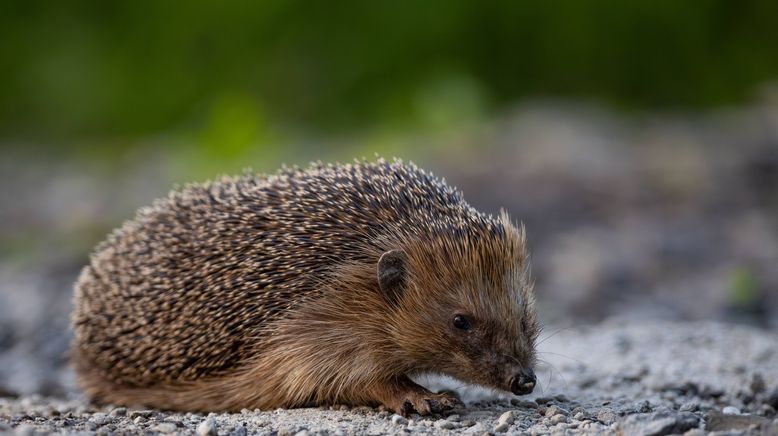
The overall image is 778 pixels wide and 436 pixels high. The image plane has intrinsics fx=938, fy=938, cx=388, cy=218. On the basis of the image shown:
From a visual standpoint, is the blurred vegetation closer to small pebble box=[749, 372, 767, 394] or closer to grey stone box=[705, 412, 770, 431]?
small pebble box=[749, 372, 767, 394]

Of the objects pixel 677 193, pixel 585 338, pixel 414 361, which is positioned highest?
pixel 677 193

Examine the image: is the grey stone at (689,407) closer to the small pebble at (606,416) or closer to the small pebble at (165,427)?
the small pebble at (606,416)

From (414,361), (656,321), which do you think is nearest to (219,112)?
(656,321)

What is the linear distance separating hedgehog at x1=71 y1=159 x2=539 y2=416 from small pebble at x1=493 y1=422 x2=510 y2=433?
0.33 meters

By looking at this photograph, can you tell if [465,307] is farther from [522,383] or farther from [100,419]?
[100,419]

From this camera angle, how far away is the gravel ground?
5.20 metres

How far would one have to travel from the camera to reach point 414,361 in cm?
602

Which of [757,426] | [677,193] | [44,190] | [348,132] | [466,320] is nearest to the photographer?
[757,426]

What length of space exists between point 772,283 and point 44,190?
12.5 metres

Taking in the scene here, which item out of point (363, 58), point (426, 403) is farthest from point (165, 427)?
point (363, 58)

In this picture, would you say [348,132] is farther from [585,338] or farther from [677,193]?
[585,338]

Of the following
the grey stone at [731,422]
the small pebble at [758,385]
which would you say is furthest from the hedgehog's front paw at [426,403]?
the small pebble at [758,385]

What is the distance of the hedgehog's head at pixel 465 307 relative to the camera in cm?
577

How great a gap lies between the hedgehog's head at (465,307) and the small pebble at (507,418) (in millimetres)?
159
